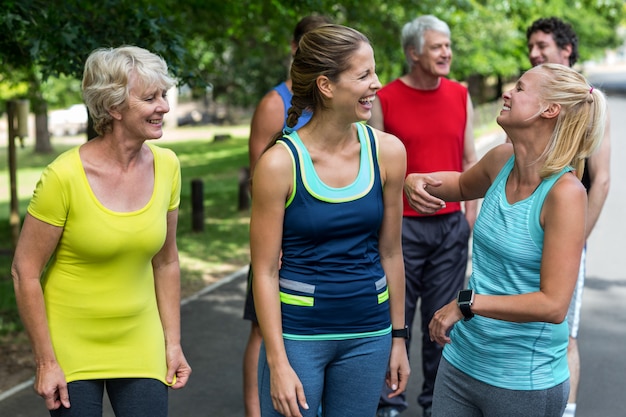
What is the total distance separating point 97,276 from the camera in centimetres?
313

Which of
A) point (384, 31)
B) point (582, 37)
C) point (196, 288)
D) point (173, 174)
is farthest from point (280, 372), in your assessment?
point (582, 37)

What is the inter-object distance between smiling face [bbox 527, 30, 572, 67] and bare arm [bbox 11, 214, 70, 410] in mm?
3245

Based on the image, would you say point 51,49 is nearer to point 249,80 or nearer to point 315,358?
point 315,358

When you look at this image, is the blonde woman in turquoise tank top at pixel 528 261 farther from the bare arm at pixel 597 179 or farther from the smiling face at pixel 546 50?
the smiling face at pixel 546 50

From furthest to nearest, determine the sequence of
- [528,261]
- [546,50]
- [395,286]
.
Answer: [546,50] < [395,286] < [528,261]

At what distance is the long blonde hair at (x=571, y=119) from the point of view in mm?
2957

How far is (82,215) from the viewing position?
3.05 metres

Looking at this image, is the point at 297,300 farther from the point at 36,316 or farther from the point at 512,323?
the point at 36,316

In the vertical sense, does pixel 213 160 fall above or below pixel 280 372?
below

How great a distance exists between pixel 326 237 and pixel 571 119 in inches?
33.5

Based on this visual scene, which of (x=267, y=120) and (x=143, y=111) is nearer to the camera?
(x=143, y=111)

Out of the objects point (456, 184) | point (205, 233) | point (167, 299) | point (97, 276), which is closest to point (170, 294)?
point (167, 299)

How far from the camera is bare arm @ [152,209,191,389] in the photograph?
3391 millimetres

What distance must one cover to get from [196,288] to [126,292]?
20.6 feet
